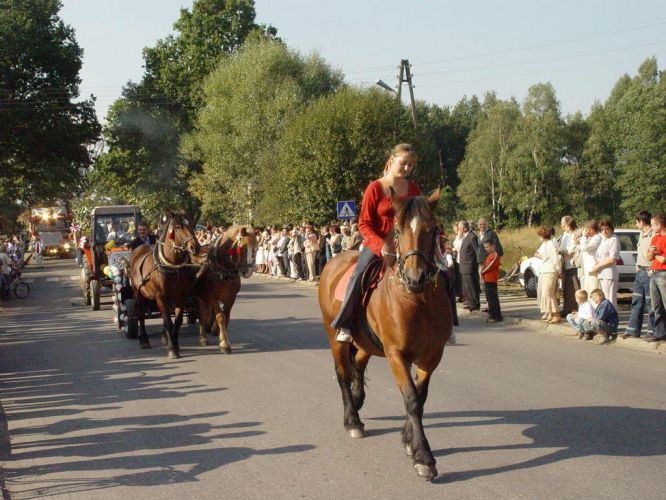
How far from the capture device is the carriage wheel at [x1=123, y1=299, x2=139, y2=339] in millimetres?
14406

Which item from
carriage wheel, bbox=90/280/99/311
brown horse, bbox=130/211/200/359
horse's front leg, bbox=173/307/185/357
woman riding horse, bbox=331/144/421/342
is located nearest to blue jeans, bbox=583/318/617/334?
brown horse, bbox=130/211/200/359

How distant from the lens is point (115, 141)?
189 ft

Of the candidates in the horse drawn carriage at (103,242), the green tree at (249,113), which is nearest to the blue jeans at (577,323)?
the horse drawn carriage at (103,242)

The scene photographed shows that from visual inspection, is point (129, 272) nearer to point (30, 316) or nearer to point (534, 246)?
point (30, 316)

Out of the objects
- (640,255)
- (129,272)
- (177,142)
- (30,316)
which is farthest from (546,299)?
(177,142)

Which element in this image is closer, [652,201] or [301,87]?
[301,87]

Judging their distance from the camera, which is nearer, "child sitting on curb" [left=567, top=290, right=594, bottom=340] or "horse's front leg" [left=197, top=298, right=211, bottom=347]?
"horse's front leg" [left=197, top=298, right=211, bottom=347]

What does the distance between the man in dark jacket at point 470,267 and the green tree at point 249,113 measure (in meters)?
29.2

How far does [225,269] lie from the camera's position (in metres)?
12.7

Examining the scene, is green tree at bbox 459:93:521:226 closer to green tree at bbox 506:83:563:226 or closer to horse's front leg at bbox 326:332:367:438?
green tree at bbox 506:83:563:226

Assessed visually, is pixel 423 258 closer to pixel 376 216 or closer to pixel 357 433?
pixel 376 216

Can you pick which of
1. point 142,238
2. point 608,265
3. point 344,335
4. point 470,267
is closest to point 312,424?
point 344,335

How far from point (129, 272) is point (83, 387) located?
4760 millimetres

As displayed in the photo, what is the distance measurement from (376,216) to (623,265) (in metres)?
12.8
